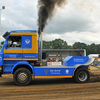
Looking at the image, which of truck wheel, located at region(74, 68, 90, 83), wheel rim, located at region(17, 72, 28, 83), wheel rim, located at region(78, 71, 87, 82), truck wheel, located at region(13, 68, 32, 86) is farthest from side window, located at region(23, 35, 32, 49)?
wheel rim, located at region(78, 71, 87, 82)

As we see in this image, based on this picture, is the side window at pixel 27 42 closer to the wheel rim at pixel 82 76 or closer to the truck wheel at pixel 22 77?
the truck wheel at pixel 22 77

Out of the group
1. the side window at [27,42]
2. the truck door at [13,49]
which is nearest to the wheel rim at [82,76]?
the side window at [27,42]

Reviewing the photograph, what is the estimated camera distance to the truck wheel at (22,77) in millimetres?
6602

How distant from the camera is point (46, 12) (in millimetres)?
9164

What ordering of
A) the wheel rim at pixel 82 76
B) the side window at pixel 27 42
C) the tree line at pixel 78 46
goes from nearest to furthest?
the side window at pixel 27 42 < the wheel rim at pixel 82 76 < the tree line at pixel 78 46

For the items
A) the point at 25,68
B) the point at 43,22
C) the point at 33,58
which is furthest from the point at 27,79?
the point at 43,22

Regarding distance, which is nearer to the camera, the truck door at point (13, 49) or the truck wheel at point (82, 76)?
the truck door at point (13, 49)

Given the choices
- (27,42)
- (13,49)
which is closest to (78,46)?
(27,42)

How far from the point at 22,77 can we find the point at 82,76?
3718 mm

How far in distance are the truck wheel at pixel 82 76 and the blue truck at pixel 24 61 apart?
12.7 inches

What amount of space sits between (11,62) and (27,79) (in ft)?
4.48

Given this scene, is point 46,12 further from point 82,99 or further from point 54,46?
point 54,46

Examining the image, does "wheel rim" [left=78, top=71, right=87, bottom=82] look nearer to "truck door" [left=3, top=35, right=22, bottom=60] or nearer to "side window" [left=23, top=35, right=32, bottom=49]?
"side window" [left=23, top=35, right=32, bottom=49]

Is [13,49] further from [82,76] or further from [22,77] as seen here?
[82,76]
